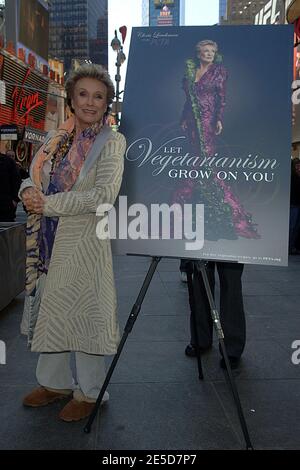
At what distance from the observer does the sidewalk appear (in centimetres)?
263

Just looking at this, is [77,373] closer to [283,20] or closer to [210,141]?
[210,141]

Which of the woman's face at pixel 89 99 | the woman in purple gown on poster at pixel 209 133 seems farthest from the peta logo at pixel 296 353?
the woman's face at pixel 89 99

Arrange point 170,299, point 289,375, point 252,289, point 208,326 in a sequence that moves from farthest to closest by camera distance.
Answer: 1. point 252,289
2. point 170,299
3. point 208,326
4. point 289,375

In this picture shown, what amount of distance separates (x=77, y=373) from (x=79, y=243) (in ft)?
2.72

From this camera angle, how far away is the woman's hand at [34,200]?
8.72 feet

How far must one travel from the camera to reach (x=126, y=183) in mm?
2697

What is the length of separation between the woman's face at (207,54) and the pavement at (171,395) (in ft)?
6.63

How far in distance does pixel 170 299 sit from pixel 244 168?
3.38 m

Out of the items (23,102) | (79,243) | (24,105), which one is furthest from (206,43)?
(24,105)

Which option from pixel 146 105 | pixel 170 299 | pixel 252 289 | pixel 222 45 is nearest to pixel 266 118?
pixel 222 45

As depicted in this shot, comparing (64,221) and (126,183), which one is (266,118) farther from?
(64,221)

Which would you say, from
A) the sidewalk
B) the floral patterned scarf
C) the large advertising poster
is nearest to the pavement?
the sidewalk

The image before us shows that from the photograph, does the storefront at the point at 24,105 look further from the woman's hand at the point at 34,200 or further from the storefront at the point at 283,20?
the woman's hand at the point at 34,200

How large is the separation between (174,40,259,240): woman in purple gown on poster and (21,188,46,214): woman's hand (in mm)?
770
